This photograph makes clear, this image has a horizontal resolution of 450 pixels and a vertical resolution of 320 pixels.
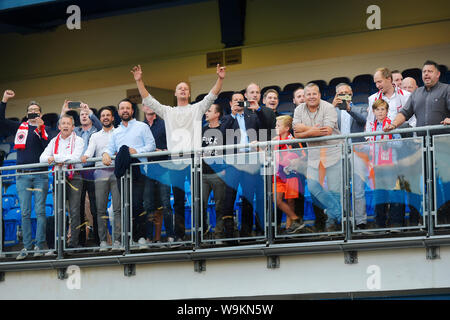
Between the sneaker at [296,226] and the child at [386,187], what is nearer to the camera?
the child at [386,187]

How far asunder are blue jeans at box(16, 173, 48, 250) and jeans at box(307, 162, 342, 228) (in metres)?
3.56

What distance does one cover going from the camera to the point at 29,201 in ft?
36.9

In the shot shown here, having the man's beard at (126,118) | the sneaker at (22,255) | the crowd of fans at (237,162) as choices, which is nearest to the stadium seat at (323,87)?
the crowd of fans at (237,162)

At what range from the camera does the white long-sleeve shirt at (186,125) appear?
10547 mm

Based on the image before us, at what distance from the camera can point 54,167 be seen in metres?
11.2

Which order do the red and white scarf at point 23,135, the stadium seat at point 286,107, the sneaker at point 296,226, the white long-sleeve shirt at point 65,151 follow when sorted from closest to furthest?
1. the sneaker at point 296,226
2. the white long-sleeve shirt at point 65,151
3. the red and white scarf at point 23,135
4. the stadium seat at point 286,107

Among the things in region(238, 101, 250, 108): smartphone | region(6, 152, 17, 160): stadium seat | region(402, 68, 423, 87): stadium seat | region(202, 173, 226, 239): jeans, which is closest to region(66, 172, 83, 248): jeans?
region(202, 173, 226, 239): jeans

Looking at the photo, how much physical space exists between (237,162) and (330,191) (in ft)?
3.63

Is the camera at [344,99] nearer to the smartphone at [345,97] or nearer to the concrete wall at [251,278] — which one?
the smartphone at [345,97]

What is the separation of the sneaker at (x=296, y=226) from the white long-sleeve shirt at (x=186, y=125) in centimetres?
157

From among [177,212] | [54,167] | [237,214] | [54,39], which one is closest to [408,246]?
[237,214]

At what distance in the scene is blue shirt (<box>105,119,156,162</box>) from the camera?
10.8m

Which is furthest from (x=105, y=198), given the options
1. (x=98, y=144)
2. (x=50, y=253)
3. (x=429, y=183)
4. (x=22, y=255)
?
(x=429, y=183)

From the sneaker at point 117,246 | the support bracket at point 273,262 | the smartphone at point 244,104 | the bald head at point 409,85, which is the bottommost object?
the support bracket at point 273,262
